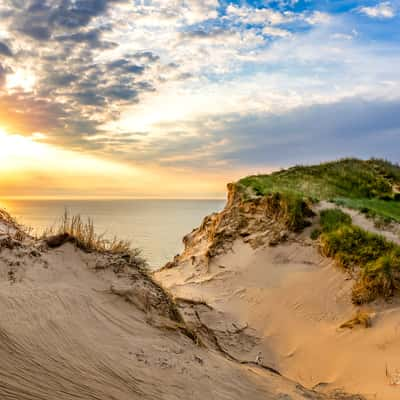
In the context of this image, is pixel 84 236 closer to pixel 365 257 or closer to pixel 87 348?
pixel 87 348

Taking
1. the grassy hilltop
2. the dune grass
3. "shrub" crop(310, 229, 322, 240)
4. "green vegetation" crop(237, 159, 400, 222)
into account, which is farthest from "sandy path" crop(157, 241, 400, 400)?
the dune grass

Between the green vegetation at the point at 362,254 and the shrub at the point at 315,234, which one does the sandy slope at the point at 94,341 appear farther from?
the shrub at the point at 315,234

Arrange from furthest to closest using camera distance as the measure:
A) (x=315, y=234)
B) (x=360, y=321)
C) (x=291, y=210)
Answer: (x=291, y=210), (x=315, y=234), (x=360, y=321)

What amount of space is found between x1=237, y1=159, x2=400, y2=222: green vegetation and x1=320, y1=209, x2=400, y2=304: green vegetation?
3001mm

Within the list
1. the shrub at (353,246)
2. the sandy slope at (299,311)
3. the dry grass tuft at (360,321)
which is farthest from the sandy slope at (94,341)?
the shrub at (353,246)

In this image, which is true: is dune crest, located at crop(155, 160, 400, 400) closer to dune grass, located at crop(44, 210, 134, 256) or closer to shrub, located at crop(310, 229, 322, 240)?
shrub, located at crop(310, 229, 322, 240)

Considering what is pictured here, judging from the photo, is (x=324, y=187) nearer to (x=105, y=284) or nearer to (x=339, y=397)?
(x=339, y=397)

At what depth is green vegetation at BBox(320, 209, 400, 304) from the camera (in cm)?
757

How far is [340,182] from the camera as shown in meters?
16.7

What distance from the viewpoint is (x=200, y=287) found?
10.7 meters

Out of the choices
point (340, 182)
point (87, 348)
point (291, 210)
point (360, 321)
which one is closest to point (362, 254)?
point (360, 321)

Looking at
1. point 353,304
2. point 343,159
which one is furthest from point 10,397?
point 343,159

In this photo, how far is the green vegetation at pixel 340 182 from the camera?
1407 centimetres

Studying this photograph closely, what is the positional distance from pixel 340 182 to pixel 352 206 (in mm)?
5251
